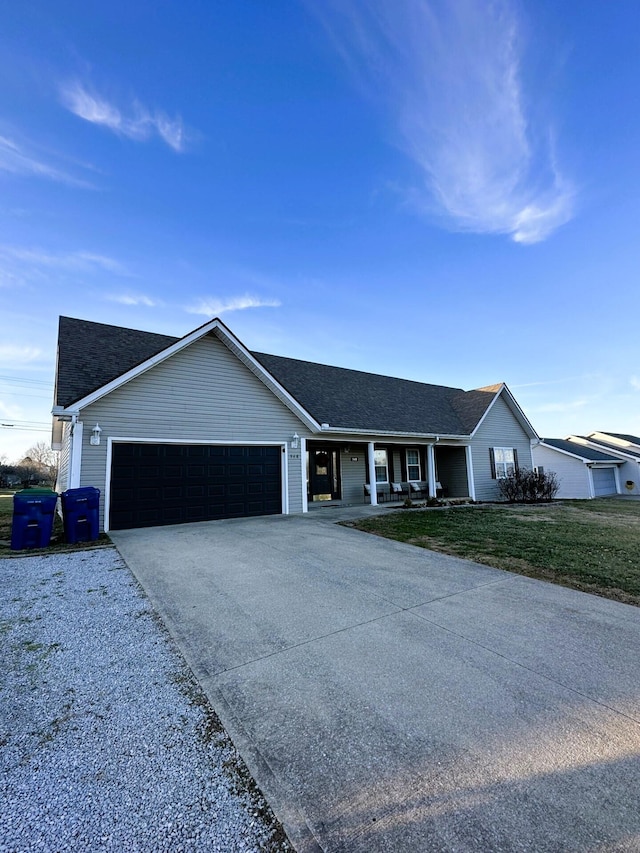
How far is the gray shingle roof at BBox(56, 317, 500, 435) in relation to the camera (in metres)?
10.2

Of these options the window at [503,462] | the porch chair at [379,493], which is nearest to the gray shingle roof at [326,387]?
the window at [503,462]

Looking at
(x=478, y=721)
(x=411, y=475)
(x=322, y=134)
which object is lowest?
(x=478, y=721)

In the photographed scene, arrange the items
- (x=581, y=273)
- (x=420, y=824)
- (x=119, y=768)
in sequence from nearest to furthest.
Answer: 1. (x=420, y=824)
2. (x=119, y=768)
3. (x=581, y=273)

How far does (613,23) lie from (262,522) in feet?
47.0

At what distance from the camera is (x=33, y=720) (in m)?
2.38

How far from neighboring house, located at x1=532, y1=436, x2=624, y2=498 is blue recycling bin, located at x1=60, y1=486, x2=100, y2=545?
2409 centimetres

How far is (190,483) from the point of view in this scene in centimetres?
1018

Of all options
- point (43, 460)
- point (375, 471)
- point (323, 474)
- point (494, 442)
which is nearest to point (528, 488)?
point (494, 442)

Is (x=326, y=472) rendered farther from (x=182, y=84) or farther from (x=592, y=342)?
(x=592, y=342)

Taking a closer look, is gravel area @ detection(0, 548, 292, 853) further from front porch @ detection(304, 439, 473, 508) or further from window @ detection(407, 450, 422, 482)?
window @ detection(407, 450, 422, 482)

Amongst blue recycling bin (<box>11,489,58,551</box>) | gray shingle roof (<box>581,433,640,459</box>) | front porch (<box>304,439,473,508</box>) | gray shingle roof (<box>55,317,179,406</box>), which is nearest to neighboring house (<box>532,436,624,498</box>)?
gray shingle roof (<box>581,433,640,459</box>)

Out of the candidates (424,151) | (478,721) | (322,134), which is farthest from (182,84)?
(478,721)

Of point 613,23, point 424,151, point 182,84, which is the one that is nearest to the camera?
point 613,23

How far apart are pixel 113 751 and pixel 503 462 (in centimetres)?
1948
